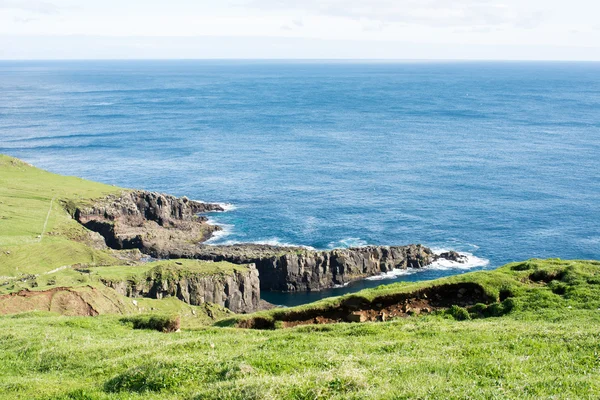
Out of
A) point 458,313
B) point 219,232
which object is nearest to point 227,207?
point 219,232

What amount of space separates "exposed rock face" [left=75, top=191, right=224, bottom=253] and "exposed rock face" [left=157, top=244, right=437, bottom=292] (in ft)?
18.9

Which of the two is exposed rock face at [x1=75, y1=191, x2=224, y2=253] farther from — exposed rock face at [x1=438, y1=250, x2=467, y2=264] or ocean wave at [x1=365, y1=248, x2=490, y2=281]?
exposed rock face at [x1=438, y1=250, x2=467, y2=264]

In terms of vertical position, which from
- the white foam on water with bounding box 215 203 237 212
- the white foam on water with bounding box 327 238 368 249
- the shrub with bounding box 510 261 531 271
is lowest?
the white foam on water with bounding box 327 238 368 249

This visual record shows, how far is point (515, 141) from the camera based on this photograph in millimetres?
171500

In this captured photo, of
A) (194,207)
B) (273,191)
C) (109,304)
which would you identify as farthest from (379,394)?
(273,191)

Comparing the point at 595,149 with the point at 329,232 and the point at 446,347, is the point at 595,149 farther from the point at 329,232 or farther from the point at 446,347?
the point at 446,347

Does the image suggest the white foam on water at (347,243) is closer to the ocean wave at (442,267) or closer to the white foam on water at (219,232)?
the ocean wave at (442,267)

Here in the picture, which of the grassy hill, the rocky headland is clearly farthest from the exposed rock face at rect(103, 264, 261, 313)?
the grassy hill

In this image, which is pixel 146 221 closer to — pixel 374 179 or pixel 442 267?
pixel 442 267

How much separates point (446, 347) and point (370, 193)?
3823 inches

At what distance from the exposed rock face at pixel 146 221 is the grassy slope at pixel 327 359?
5676cm

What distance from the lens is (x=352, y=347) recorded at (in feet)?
84.8

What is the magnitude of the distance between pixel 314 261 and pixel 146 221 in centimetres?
3405

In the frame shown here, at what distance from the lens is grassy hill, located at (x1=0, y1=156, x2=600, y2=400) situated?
1967 centimetres
